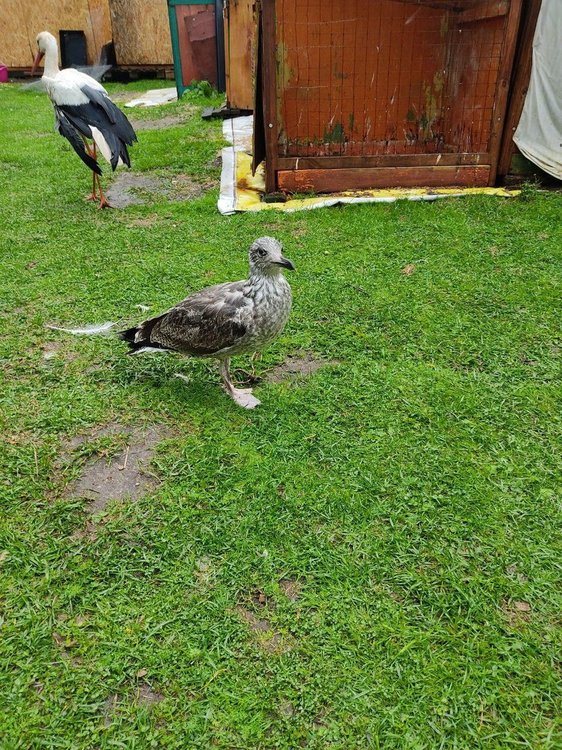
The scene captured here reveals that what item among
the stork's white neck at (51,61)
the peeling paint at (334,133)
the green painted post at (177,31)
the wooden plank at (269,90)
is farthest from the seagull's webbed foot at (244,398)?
the green painted post at (177,31)

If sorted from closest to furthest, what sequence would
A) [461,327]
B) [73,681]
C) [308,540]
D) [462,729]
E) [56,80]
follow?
[462,729], [73,681], [308,540], [461,327], [56,80]

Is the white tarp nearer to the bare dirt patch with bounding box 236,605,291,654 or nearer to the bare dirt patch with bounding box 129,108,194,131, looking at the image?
the bare dirt patch with bounding box 236,605,291,654

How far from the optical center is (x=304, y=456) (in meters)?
3.01

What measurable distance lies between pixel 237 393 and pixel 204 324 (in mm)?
464

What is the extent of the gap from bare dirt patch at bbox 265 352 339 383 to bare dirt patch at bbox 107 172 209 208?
3783 mm

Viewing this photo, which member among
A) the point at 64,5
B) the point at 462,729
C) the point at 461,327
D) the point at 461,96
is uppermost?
the point at 64,5

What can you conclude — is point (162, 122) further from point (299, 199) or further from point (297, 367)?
point (297, 367)

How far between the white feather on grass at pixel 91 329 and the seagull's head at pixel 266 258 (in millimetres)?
1488

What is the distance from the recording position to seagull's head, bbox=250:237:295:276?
120 inches

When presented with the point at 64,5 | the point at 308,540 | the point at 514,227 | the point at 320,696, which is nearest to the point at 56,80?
the point at 514,227

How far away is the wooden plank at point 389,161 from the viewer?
6625mm

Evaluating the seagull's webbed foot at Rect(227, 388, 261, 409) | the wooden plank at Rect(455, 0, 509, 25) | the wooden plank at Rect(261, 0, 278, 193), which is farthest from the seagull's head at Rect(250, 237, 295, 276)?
the wooden plank at Rect(455, 0, 509, 25)

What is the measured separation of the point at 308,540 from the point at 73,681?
1.05 metres

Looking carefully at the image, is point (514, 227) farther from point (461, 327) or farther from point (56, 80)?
point (56, 80)
